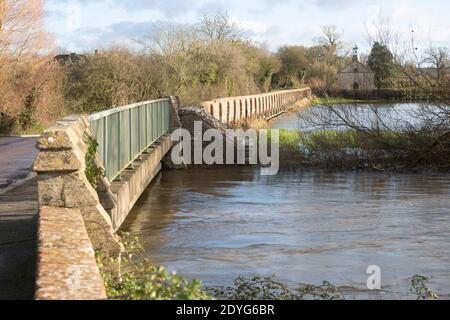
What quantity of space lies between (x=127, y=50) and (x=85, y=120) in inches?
1214

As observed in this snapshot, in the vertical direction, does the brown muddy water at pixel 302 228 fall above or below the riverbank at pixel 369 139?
below

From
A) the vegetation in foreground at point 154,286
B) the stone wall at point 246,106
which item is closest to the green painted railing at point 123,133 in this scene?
the vegetation in foreground at point 154,286

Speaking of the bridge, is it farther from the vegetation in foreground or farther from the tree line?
the tree line

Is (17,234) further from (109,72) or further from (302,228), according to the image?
(109,72)

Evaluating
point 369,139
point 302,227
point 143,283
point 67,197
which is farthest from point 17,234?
point 369,139

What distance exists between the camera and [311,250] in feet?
41.6

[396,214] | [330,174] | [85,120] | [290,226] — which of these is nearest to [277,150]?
[330,174]

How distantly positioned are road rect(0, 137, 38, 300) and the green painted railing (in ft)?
4.64

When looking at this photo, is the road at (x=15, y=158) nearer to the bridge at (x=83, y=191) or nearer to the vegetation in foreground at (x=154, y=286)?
the bridge at (x=83, y=191)

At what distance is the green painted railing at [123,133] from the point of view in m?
11.2

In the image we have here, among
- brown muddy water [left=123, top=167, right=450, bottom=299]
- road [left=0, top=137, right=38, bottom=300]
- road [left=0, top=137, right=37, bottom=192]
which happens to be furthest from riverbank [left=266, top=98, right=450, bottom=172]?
road [left=0, top=137, right=38, bottom=300]

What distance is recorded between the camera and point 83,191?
8.11m

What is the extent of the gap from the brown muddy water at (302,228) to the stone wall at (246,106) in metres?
9.55

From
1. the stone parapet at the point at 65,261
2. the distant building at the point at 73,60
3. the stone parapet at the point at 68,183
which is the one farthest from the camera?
the distant building at the point at 73,60
